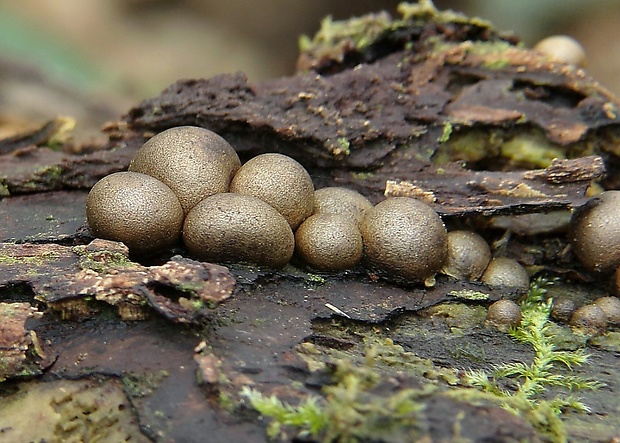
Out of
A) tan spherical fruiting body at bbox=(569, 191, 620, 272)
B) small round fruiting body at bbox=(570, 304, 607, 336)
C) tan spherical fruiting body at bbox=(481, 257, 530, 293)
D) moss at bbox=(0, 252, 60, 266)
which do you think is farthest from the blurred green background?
small round fruiting body at bbox=(570, 304, 607, 336)

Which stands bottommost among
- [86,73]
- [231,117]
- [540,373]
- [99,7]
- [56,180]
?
[540,373]

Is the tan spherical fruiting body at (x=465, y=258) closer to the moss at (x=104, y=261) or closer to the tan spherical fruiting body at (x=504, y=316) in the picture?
the tan spherical fruiting body at (x=504, y=316)

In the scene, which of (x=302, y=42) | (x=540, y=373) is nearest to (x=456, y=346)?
(x=540, y=373)

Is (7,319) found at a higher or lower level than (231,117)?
lower

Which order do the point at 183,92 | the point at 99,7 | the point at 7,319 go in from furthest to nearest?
1. the point at 99,7
2. the point at 183,92
3. the point at 7,319

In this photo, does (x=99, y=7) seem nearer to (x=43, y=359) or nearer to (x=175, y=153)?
(x=175, y=153)

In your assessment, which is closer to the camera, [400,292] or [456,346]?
[456,346]

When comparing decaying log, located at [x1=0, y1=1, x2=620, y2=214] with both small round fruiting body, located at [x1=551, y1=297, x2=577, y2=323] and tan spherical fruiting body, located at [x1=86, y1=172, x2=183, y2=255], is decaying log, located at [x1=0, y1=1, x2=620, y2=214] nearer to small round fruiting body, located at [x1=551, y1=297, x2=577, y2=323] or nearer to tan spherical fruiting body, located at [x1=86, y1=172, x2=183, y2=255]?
small round fruiting body, located at [x1=551, y1=297, x2=577, y2=323]

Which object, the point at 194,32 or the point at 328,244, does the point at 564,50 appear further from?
the point at 194,32
